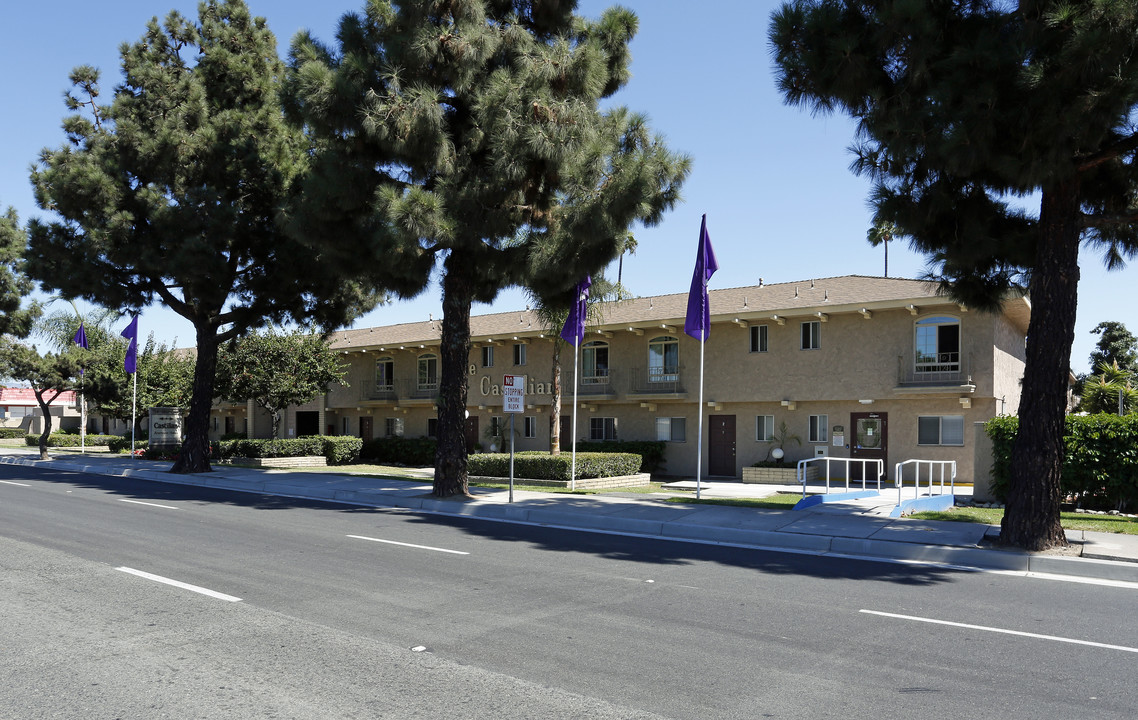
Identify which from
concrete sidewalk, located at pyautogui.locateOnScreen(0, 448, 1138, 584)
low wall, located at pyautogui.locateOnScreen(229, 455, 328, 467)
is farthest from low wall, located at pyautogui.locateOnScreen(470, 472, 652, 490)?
low wall, located at pyautogui.locateOnScreen(229, 455, 328, 467)

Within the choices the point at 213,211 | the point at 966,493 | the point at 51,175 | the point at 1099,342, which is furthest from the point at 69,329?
the point at 1099,342

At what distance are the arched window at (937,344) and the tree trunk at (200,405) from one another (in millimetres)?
22780

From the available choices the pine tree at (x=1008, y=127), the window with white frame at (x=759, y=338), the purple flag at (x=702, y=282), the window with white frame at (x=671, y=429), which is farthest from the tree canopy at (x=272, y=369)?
the pine tree at (x=1008, y=127)

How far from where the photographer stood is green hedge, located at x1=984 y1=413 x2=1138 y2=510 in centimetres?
1675

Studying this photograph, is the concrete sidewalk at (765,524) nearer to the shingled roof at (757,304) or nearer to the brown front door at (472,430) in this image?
the shingled roof at (757,304)

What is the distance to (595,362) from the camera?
33344 millimetres

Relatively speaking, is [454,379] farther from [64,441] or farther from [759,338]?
[64,441]

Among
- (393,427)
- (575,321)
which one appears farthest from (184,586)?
A: (393,427)

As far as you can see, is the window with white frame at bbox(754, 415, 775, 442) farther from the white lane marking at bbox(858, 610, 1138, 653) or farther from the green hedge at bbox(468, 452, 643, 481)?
the white lane marking at bbox(858, 610, 1138, 653)

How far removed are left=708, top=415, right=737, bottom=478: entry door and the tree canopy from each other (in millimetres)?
16909

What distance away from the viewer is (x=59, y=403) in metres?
70.9

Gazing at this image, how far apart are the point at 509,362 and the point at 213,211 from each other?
1514cm

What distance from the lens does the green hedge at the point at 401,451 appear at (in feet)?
117

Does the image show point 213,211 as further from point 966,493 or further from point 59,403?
point 59,403
